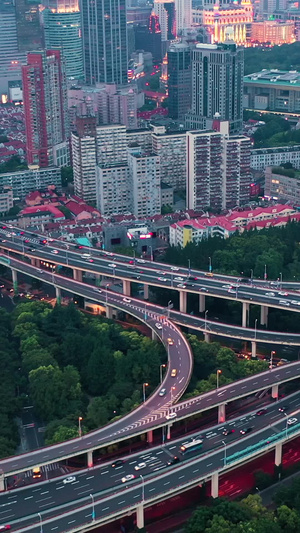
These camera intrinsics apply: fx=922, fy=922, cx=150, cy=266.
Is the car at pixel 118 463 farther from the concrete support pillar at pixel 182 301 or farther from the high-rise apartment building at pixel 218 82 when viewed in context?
the high-rise apartment building at pixel 218 82

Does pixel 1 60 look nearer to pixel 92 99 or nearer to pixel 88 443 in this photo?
pixel 92 99

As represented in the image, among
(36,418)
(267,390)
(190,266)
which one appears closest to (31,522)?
(36,418)

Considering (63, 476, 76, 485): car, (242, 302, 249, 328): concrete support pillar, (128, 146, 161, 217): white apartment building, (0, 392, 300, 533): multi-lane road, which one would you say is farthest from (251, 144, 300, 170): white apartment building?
(63, 476, 76, 485): car

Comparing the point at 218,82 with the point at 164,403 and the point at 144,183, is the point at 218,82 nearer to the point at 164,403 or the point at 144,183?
the point at 144,183

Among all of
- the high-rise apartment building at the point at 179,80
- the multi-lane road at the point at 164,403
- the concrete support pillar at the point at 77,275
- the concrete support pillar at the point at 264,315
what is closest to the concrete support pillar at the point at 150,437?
the multi-lane road at the point at 164,403

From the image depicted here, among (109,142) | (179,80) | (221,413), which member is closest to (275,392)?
(221,413)
